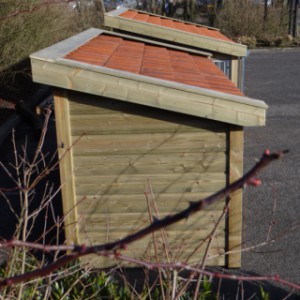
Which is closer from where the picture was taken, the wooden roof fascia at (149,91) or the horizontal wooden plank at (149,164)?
the wooden roof fascia at (149,91)

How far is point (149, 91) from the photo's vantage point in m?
3.66

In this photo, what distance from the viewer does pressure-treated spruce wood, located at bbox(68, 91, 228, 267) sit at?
3.91 m

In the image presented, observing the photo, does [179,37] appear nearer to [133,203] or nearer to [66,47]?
[66,47]

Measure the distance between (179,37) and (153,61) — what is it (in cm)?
238

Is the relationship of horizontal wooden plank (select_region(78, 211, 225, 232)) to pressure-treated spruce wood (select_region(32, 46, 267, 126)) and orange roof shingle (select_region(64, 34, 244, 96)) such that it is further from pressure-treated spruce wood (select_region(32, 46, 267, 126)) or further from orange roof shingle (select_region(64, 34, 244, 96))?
orange roof shingle (select_region(64, 34, 244, 96))

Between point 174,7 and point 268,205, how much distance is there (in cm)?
2173

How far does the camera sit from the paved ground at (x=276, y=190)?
4277 mm

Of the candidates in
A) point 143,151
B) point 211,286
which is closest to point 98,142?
point 143,151

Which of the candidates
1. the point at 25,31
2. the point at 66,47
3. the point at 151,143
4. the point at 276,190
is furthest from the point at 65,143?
the point at 25,31

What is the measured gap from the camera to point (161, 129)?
3.93m

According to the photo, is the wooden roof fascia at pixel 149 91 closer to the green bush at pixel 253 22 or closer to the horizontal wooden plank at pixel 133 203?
the horizontal wooden plank at pixel 133 203

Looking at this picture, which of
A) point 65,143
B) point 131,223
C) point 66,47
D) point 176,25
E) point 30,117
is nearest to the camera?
point 65,143

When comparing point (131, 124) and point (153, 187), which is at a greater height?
point (131, 124)

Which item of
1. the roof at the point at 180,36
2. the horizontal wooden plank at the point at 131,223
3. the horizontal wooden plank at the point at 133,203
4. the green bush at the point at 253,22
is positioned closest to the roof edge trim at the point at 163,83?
the horizontal wooden plank at the point at 133,203
